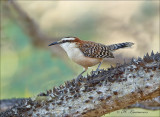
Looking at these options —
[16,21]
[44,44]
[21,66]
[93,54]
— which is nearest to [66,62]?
[44,44]

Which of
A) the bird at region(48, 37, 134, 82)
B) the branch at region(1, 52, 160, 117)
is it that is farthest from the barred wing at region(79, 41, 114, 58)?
the branch at region(1, 52, 160, 117)

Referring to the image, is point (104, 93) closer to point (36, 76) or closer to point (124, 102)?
point (124, 102)

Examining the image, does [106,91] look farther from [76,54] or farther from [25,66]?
[25,66]

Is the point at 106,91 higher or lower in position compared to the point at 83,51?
lower

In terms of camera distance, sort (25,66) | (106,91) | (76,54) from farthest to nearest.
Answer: (25,66)
(76,54)
(106,91)

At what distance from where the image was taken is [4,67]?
325 cm

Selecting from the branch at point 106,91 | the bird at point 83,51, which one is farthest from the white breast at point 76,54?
the branch at point 106,91

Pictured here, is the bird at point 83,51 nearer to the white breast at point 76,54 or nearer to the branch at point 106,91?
the white breast at point 76,54

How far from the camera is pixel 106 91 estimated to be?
57.2 inches

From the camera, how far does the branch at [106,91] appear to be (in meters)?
1.40

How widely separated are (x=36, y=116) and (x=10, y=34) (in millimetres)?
1909

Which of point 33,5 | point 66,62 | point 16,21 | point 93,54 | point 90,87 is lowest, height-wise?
point 90,87

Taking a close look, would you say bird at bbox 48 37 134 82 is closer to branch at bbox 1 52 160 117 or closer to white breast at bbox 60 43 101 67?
white breast at bbox 60 43 101 67

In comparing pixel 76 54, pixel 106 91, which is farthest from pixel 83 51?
pixel 106 91
